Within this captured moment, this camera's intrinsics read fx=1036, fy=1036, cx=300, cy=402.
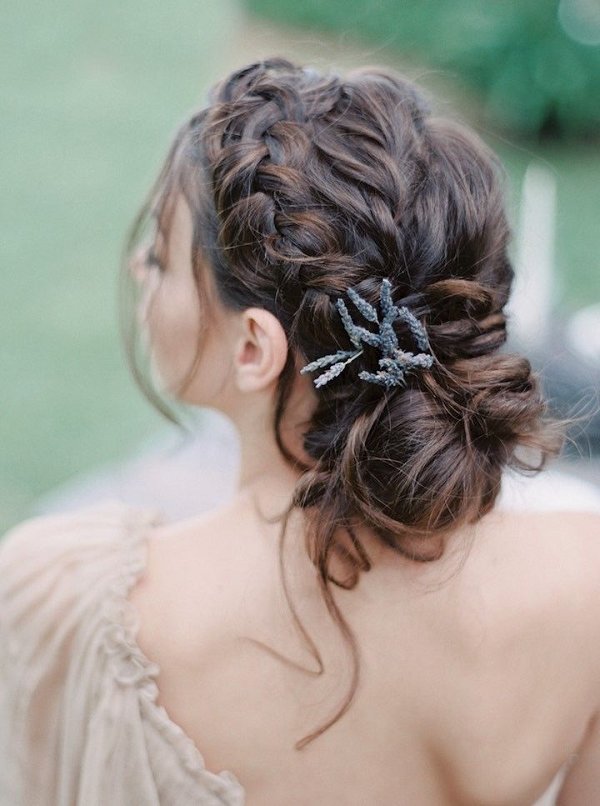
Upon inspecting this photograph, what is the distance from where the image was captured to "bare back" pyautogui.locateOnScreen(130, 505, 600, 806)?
1465 millimetres

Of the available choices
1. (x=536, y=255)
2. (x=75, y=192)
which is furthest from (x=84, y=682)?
(x=75, y=192)

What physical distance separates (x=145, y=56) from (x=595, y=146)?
3.75m

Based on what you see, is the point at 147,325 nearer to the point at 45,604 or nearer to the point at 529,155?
the point at 45,604

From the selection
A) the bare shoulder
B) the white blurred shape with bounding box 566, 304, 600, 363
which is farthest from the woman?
the white blurred shape with bounding box 566, 304, 600, 363

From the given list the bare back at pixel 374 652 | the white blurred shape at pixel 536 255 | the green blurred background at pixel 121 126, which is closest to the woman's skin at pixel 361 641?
the bare back at pixel 374 652

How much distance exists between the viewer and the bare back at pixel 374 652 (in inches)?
57.7

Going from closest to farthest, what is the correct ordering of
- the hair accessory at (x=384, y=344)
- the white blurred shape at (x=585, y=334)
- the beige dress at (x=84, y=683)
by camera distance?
the hair accessory at (x=384, y=344), the beige dress at (x=84, y=683), the white blurred shape at (x=585, y=334)

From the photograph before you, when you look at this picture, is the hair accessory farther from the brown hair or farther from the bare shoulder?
the bare shoulder

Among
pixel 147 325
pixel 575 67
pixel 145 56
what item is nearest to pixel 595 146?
pixel 575 67

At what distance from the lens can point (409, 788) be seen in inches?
61.3

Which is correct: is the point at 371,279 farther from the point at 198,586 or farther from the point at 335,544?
the point at 198,586

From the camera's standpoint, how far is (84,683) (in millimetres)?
1526

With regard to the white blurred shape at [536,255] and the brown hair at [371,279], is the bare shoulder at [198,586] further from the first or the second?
the white blurred shape at [536,255]

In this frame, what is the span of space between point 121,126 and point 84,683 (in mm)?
6614
